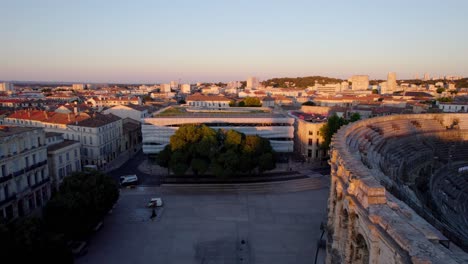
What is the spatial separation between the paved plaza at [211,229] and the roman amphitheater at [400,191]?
8.61 m

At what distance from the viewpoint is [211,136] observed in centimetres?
4806

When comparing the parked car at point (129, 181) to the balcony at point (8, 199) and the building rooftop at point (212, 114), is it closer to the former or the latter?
the balcony at point (8, 199)

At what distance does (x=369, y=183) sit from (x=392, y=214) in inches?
81.1

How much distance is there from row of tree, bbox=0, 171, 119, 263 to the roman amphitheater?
2018 cm

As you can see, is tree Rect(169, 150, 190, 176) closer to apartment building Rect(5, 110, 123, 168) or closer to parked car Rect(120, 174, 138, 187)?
parked car Rect(120, 174, 138, 187)

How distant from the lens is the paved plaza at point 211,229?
97.8ft

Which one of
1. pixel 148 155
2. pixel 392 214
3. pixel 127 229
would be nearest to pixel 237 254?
pixel 127 229

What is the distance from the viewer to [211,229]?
34781mm

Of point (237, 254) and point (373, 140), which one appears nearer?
point (237, 254)

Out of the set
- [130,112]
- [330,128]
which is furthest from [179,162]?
[130,112]

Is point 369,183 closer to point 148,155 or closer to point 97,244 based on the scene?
point 97,244

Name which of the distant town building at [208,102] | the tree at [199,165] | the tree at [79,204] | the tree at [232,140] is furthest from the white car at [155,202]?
the distant town building at [208,102]

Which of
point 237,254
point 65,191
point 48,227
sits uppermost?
point 65,191

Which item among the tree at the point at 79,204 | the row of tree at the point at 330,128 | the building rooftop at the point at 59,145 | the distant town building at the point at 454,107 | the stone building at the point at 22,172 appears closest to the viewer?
the tree at the point at 79,204
